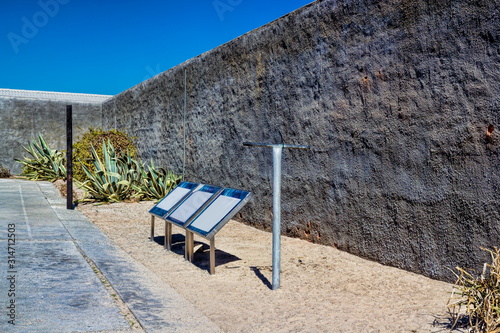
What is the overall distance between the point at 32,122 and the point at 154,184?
8.43 metres

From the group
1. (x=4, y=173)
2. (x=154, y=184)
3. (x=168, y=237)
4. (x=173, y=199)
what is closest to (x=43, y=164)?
(x=4, y=173)

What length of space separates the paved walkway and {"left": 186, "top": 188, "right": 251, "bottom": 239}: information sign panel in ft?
1.90

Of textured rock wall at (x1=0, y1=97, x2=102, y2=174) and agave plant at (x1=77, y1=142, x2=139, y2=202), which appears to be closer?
agave plant at (x1=77, y1=142, x2=139, y2=202)

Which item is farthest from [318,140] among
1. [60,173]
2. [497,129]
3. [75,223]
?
[60,173]

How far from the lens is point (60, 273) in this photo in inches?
164

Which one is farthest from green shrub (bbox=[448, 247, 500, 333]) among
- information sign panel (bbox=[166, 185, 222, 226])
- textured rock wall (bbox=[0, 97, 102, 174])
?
textured rock wall (bbox=[0, 97, 102, 174])

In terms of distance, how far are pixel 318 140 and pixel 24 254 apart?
3.14m

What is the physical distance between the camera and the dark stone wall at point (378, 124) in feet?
12.6

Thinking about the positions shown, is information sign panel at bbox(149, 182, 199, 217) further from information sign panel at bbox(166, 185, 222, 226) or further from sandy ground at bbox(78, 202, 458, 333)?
sandy ground at bbox(78, 202, 458, 333)

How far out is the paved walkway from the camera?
3059mm

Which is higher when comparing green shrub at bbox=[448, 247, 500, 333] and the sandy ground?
green shrub at bbox=[448, 247, 500, 333]

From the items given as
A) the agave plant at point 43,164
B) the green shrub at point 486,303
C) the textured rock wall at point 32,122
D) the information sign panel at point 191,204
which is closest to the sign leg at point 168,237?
the information sign panel at point 191,204

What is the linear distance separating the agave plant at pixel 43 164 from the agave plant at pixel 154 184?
530cm

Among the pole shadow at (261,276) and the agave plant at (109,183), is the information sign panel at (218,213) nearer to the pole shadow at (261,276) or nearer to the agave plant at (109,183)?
the pole shadow at (261,276)
